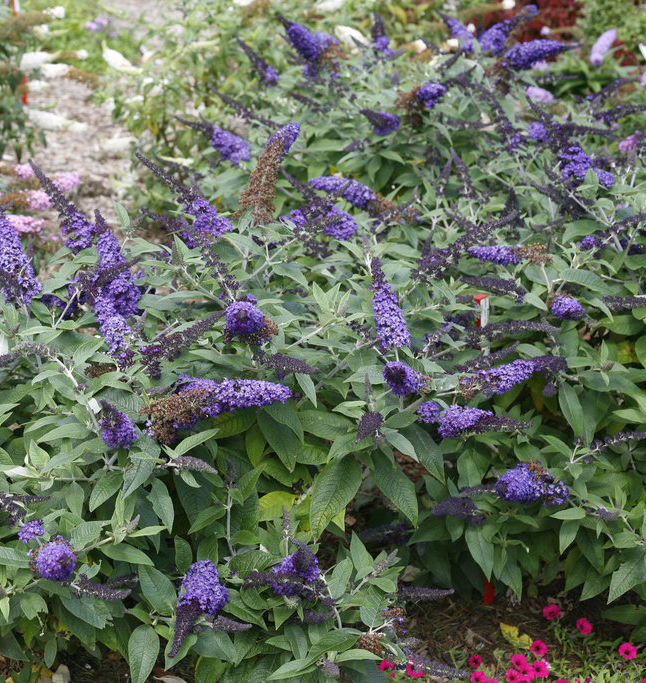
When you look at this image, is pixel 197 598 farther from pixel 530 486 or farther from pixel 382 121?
pixel 382 121

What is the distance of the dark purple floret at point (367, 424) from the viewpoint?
271cm

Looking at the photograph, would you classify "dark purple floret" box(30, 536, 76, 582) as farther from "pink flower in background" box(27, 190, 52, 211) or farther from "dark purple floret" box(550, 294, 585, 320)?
"pink flower in background" box(27, 190, 52, 211)

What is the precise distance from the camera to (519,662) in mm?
3275

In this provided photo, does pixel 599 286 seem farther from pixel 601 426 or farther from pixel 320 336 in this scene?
pixel 320 336

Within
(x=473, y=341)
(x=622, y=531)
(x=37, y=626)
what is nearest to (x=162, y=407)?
(x=37, y=626)

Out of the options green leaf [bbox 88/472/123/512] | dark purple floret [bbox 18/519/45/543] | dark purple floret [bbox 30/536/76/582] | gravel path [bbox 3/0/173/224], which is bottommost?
gravel path [bbox 3/0/173/224]

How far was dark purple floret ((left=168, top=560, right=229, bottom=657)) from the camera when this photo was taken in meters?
2.58

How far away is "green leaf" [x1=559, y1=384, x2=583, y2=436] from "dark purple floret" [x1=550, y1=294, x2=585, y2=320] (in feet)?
0.95

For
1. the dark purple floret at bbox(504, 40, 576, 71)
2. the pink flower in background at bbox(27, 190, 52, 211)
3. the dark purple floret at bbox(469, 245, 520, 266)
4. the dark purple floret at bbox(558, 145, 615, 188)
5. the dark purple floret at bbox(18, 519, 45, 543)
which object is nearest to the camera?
the dark purple floret at bbox(18, 519, 45, 543)

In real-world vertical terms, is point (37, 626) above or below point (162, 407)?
below

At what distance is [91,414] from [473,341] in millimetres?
1376

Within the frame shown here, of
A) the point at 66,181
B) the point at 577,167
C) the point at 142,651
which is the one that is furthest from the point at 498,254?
the point at 66,181

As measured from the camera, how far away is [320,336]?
3270 mm

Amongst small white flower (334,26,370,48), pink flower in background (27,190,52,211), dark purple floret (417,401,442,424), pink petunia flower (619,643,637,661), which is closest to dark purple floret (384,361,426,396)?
dark purple floret (417,401,442,424)
